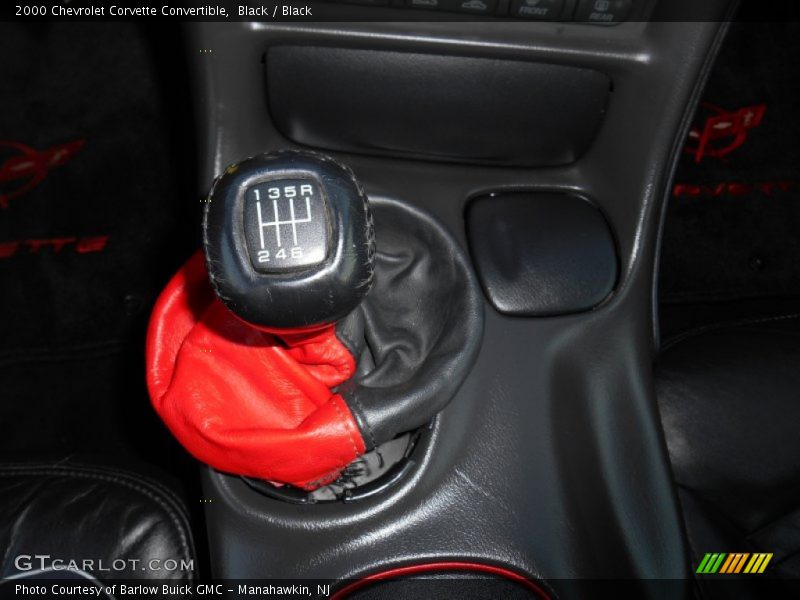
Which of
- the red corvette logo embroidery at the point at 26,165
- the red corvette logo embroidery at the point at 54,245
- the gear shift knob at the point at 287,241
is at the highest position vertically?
the gear shift knob at the point at 287,241

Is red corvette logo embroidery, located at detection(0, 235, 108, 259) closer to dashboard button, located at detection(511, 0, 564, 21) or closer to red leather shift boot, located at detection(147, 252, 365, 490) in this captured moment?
red leather shift boot, located at detection(147, 252, 365, 490)

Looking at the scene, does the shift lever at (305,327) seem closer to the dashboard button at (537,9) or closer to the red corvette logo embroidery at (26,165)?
the dashboard button at (537,9)

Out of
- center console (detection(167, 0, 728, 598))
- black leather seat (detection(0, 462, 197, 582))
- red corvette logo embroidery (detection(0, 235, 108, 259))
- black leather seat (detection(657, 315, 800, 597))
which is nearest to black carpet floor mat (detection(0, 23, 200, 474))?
red corvette logo embroidery (detection(0, 235, 108, 259))

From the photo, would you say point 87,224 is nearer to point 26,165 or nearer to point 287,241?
point 26,165

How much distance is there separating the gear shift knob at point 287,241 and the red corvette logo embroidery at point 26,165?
1.13 meters

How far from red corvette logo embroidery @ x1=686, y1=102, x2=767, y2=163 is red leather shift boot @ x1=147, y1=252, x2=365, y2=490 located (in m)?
1.13

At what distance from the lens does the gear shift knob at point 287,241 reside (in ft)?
1.59

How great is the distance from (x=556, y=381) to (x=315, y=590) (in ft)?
1.04

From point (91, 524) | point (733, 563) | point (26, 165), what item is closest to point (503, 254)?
point (733, 563)

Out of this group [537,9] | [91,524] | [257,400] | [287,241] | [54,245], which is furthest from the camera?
[54,245]

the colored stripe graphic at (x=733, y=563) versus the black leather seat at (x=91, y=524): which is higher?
the colored stripe graphic at (x=733, y=563)

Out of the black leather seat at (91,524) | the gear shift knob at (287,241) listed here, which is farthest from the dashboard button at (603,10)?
the black leather seat at (91,524)

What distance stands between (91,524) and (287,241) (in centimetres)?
56

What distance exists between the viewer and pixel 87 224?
1.43m
